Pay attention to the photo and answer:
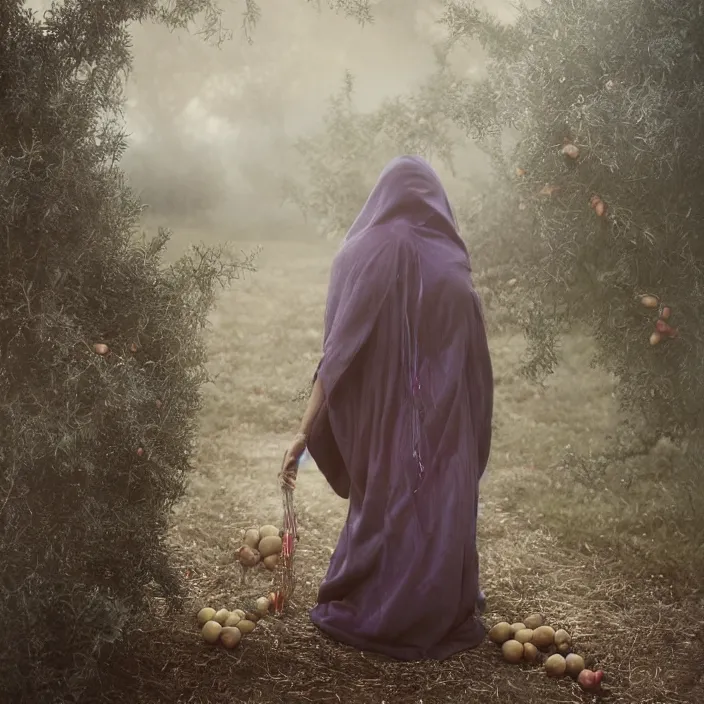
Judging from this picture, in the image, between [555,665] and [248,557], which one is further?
[248,557]

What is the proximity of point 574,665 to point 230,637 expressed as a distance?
160 cm

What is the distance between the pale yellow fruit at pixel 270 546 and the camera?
4387 millimetres

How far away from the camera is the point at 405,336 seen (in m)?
3.36

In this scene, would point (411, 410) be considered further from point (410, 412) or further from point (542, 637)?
point (542, 637)

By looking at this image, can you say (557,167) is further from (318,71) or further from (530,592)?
(318,71)

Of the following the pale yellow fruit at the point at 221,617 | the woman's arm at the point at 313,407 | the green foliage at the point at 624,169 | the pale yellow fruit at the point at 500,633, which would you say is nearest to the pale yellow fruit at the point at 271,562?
the pale yellow fruit at the point at 221,617

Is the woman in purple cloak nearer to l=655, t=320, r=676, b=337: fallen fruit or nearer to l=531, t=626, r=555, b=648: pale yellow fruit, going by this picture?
l=531, t=626, r=555, b=648: pale yellow fruit

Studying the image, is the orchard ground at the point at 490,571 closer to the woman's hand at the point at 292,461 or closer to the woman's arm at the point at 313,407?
the woman's hand at the point at 292,461

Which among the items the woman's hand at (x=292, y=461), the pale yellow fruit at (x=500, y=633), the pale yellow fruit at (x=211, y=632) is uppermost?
the woman's hand at (x=292, y=461)

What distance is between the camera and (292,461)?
3428 mm

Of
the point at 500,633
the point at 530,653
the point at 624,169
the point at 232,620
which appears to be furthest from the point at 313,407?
the point at 624,169

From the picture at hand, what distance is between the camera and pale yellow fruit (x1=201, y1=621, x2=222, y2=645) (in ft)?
11.5

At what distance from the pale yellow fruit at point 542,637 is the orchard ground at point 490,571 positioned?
0.53 feet

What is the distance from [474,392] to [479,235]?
3.63 m
